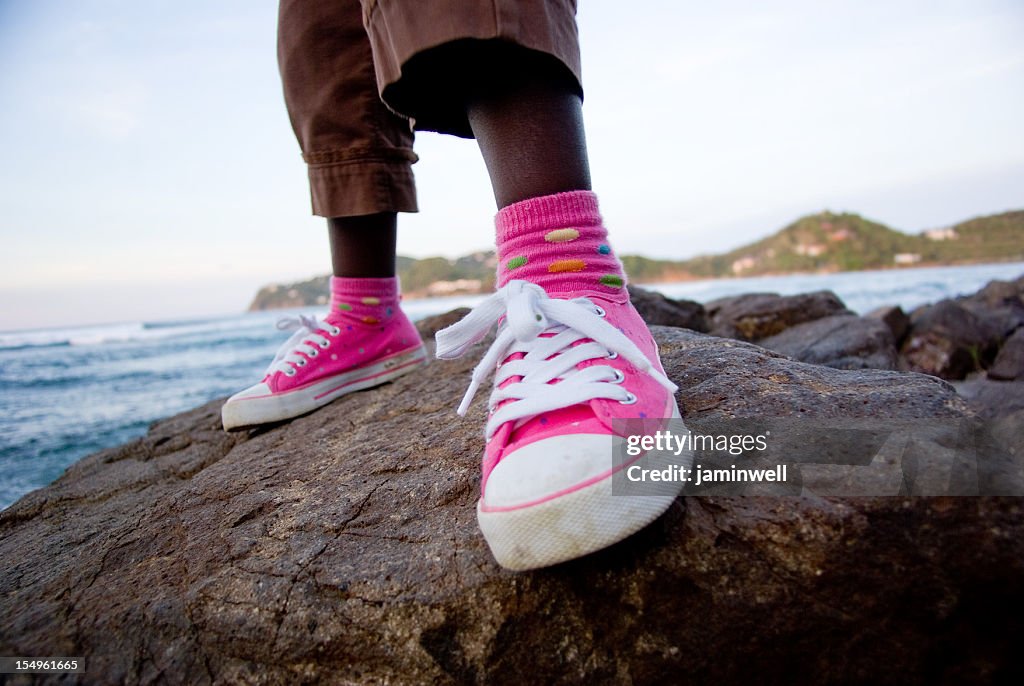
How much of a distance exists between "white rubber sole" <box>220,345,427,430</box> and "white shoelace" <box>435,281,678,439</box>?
1.03m

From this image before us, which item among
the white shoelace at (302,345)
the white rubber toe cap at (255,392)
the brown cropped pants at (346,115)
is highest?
the brown cropped pants at (346,115)

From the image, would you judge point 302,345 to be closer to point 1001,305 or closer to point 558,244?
point 558,244

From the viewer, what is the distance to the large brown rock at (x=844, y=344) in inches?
136

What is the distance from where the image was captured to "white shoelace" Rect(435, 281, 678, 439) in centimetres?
91

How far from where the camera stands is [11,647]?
34.9 inches

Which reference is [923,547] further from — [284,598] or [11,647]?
[11,647]

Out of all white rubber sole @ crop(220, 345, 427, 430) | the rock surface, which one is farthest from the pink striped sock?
the rock surface

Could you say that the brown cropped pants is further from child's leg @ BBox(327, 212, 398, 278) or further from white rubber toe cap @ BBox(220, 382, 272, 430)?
white rubber toe cap @ BBox(220, 382, 272, 430)

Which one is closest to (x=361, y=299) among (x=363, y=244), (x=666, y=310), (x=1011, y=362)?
(x=363, y=244)

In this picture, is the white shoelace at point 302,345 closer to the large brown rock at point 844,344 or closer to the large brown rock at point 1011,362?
the large brown rock at point 844,344

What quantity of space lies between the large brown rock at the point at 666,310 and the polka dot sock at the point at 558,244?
226 cm

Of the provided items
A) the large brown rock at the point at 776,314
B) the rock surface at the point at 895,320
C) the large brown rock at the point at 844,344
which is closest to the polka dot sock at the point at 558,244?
the large brown rock at the point at 844,344

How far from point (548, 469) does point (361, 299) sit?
137 centimetres

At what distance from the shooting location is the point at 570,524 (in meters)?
0.75
